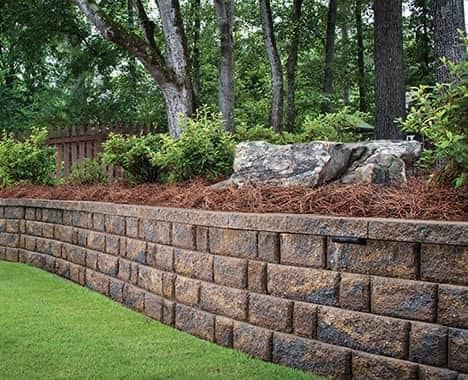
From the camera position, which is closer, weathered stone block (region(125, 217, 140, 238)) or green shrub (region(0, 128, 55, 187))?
weathered stone block (region(125, 217, 140, 238))

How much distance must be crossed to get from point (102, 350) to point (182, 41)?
657 centimetres

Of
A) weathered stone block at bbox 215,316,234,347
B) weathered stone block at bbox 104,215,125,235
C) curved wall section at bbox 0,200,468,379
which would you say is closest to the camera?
curved wall section at bbox 0,200,468,379

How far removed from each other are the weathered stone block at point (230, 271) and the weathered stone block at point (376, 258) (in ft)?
2.58

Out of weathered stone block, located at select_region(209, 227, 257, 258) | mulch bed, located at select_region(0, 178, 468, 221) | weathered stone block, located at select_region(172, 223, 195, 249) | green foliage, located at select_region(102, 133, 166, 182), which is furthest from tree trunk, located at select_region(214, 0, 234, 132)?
weathered stone block, located at select_region(209, 227, 257, 258)

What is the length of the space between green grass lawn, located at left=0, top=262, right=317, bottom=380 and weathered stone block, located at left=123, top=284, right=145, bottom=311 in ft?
0.32

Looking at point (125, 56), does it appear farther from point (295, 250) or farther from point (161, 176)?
point (295, 250)

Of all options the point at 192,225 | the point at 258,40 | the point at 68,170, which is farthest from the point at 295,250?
the point at 258,40

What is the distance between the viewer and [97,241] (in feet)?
22.4

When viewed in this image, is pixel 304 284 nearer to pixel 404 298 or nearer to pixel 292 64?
pixel 404 298

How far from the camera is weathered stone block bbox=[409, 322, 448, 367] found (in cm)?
316

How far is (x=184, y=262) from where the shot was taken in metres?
5.06

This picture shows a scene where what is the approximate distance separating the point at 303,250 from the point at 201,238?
44.8 inches

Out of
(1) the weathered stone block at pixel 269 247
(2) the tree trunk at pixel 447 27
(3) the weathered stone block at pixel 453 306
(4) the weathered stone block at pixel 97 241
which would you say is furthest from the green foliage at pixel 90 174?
(3) the weathered stone block at pixel 453 306

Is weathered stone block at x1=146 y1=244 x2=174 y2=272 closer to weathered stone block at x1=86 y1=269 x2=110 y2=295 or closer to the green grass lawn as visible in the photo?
the green grass lawn
